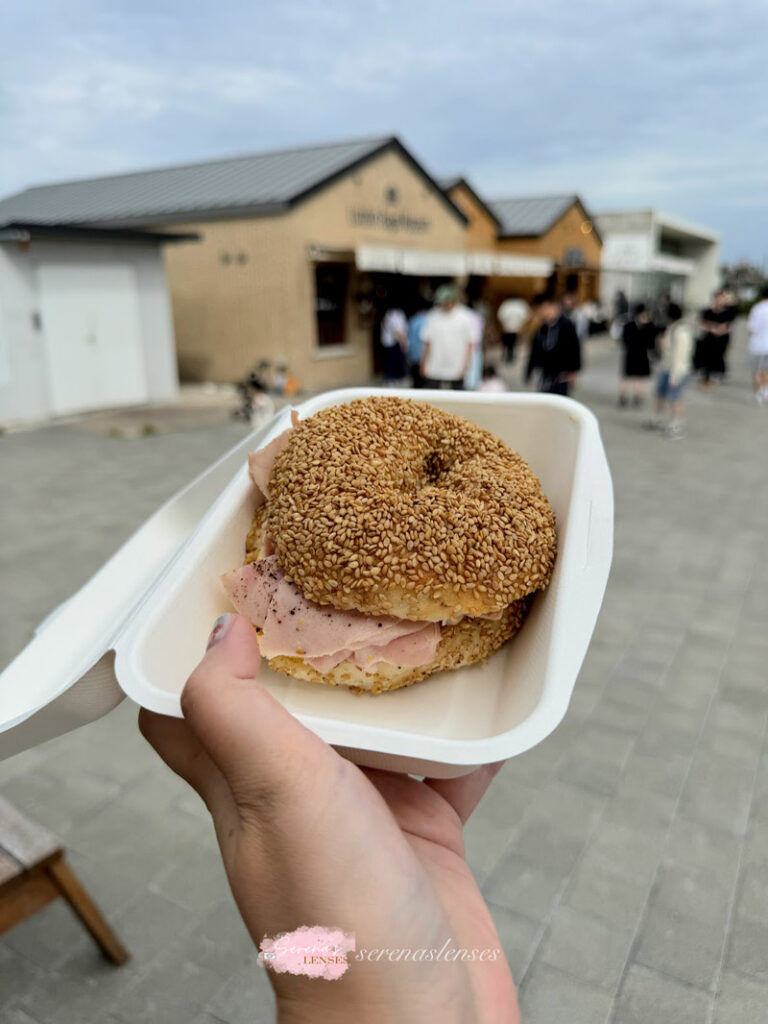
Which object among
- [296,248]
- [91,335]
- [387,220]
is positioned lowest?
[91,335]

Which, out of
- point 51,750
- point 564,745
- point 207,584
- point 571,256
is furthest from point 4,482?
point 571,256

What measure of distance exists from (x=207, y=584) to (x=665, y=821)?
7.45ft

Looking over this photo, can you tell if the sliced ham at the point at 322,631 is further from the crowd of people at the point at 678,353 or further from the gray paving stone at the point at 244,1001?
the crowd of people at the point at 678,353

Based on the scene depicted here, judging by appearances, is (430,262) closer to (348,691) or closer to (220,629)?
(348,691)

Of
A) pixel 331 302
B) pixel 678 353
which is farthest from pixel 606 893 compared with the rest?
pixel 331 302

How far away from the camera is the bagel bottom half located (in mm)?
1424

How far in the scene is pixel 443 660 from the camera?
148 centimetres

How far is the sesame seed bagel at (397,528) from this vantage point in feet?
4.55

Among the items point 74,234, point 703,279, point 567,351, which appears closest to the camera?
point 567,351

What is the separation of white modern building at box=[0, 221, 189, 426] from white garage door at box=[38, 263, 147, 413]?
0.05ft

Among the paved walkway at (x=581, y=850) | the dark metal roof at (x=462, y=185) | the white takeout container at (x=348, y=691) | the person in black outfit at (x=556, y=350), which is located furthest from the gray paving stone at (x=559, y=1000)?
the dark metal roof at (x=462, y=185)

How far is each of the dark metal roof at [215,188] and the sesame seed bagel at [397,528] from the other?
12.6 m

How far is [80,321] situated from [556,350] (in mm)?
7987

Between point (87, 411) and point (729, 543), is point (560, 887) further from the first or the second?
point (87, 411)
